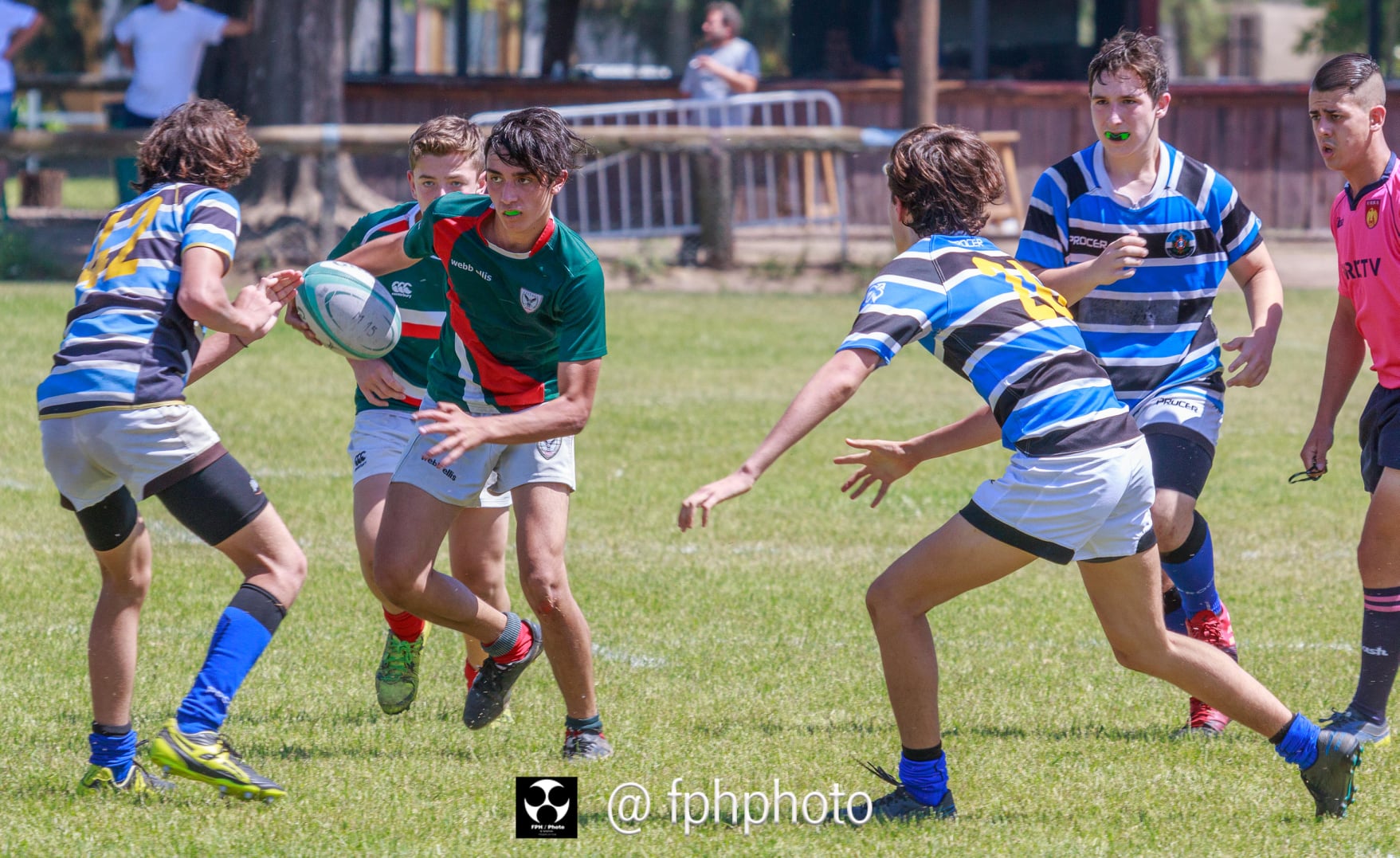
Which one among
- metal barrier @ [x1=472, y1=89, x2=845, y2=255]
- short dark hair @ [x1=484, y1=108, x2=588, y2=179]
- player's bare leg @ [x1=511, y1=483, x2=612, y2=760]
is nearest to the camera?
short dark hair @ [x1=484, y1=108, x2=588, y2=179]

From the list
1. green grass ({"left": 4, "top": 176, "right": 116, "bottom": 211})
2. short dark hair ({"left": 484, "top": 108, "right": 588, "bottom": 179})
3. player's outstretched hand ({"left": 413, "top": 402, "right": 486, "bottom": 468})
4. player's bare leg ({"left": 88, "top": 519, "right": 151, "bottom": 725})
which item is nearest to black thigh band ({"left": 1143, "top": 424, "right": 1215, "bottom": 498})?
short dark hair ({"left": 484, "top": 108, "right": 588, "bottom": 179})

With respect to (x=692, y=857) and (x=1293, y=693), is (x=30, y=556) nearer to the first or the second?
(x=692, y=857)

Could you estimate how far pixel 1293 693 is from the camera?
5750 mm

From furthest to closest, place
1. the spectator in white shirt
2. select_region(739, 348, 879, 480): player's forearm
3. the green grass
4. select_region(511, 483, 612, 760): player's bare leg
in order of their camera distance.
A: the green grass < the spectator in white shirt < select_region(511, 483, 612, 760): player's bare leg < select_region(739, 348, 879, 480): player's forearm

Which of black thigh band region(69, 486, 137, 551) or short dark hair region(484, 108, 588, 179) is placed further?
short dark hair region(484, 108, 588, 179)

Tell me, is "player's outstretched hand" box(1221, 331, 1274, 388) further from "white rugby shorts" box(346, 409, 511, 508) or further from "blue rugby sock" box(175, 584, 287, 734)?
"blue rugby sock" box(175, 584, 287, 734)

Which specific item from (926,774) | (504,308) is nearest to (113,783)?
(504,308)

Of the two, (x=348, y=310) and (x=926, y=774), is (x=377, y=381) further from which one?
(x=926, y=774)

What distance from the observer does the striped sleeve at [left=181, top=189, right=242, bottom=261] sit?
4402 millimetres

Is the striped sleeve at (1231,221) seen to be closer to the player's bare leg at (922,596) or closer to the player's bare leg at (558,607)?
the player's bare leg at (922,596)

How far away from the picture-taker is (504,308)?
4.84m

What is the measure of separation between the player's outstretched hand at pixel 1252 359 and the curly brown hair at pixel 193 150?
303cm

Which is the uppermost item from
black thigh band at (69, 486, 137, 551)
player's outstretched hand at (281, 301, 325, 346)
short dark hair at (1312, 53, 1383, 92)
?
short dark hair at (1312, 53, 1383, 92)

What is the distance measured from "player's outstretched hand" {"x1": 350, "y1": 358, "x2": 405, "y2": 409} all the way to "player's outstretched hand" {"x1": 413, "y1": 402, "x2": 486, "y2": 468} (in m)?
1.11
